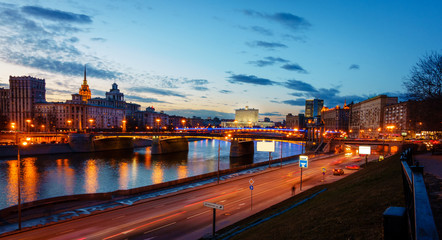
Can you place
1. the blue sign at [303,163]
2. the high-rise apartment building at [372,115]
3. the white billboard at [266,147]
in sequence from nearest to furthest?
the blue sign at [303,163], the white billboard at [266,147], the high-rise apartment building at [372,115]

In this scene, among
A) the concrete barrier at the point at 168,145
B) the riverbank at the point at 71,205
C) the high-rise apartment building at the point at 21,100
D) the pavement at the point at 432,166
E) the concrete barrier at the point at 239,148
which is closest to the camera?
the pavement at the point at 432,166

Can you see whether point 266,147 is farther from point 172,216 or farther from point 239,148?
point 172,216

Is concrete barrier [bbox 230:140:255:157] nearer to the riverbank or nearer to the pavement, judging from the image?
the riverbank

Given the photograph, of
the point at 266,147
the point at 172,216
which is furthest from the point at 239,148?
the point at 172,216

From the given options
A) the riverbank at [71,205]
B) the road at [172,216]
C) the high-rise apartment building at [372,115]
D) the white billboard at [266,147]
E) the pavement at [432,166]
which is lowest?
the riverbank at [71,205]

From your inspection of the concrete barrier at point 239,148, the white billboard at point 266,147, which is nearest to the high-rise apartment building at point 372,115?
the concrete barrier at point 239,148

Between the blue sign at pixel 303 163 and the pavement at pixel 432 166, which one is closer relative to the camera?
the pavement at pixel 432 166

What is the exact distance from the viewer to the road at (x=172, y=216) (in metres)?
23.0

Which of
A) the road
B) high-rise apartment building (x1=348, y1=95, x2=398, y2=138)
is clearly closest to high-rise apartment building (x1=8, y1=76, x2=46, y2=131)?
the road

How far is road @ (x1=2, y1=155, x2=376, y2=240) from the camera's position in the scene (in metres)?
23.0

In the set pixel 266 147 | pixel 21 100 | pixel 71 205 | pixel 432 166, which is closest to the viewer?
pixel 432 166

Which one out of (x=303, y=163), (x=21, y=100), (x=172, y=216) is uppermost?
(x=21, y=100)

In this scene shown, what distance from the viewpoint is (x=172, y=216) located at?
90.0ft

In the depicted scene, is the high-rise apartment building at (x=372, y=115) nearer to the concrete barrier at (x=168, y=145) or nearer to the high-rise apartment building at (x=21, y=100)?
the concrete barrier at (x=168, y=145)
